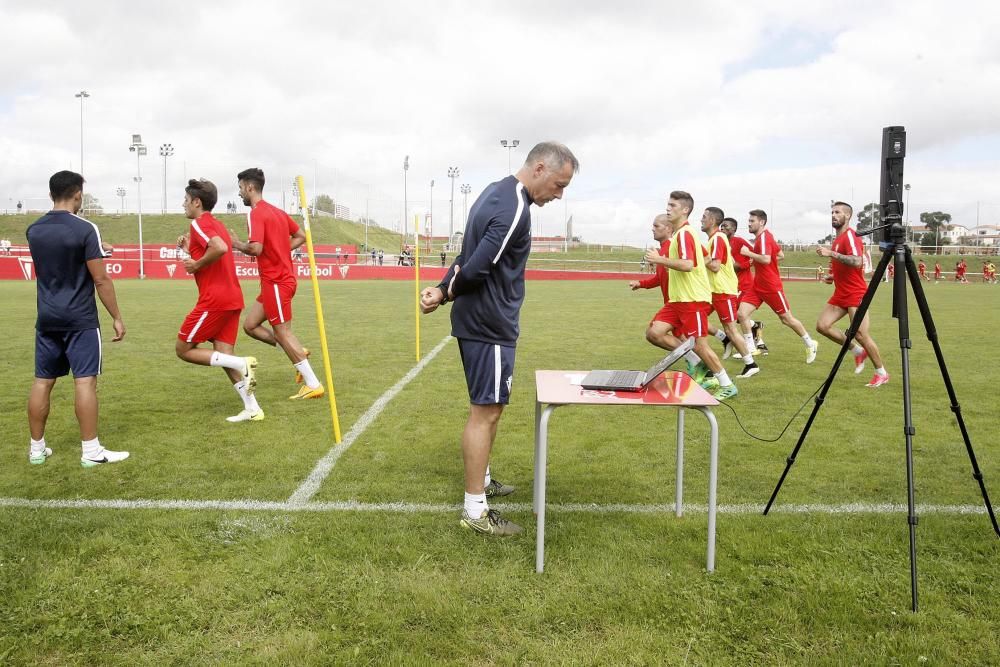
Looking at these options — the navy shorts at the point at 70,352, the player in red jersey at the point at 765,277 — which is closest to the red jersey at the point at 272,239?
the navy shorts at the point at 70,352

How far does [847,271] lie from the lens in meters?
8.34

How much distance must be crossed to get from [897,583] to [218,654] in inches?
109

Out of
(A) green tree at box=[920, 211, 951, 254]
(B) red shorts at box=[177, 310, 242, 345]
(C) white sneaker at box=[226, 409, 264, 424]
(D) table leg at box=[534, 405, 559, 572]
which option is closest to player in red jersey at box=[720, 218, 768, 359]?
(C) white sneaker at box=[226, 409, 264, 424]

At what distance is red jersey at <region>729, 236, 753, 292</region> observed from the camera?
10719 millimetres

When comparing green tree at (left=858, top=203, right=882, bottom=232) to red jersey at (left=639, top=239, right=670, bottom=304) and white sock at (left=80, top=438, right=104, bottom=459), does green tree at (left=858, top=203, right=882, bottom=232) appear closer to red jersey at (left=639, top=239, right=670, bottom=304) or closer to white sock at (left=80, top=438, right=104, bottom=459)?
red jersey at (left=639, top=239, right=670, bottom=304)

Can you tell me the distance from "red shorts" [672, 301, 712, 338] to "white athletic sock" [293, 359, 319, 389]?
3.66m

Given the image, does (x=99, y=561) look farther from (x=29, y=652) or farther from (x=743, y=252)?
(x=743, y=252)

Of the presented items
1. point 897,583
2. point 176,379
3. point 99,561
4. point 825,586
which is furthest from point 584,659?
point 176,379

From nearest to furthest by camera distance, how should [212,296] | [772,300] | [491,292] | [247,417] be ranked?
[491,292]
[212,296]
[247,417]
[772,300]

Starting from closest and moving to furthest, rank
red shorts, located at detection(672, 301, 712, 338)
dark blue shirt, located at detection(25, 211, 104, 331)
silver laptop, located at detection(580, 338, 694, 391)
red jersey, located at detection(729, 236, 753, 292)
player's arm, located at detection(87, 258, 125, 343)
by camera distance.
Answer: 1. silver laptop, located at detection(580, 338, 694, 391)
2. dark blue shirt, located at detection(25, 211, 104, 331)
3. player's arm, located at detection(87, 258, 125, 343)
4. red shorts, located at detection(672, 301, 712, 338)
5. red jersey, located at detection(729, 236, 753, 292)

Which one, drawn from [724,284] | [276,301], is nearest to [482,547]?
[276,301]

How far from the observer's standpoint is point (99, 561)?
3.36m

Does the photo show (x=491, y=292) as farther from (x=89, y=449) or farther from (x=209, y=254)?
(x=209, y=254)

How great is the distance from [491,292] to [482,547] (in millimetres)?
1262
